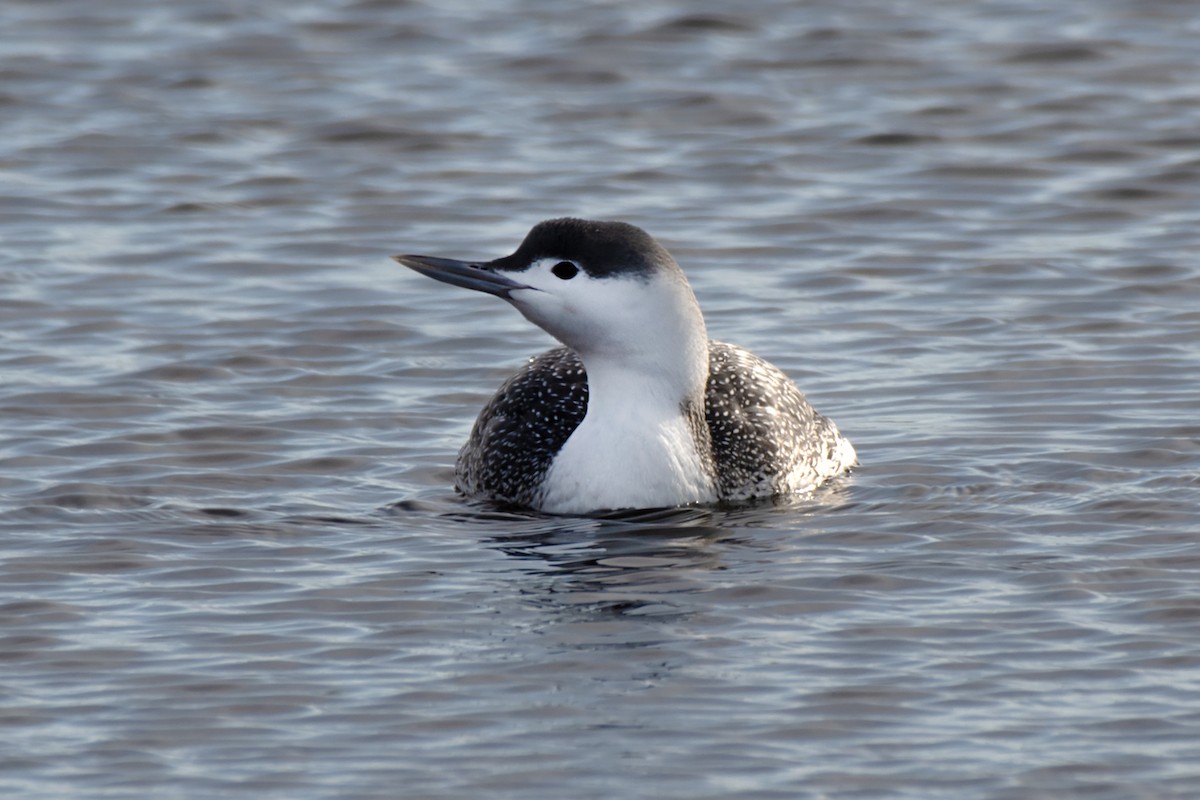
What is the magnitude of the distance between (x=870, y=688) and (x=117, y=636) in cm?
235

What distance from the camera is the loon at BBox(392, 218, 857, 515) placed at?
8.48 metres

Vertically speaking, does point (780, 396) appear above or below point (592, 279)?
below

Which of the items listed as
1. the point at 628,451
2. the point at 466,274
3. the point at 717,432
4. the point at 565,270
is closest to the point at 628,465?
the point at 628,451

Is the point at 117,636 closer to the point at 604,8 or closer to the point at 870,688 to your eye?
the point at 870,688

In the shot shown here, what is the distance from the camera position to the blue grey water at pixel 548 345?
21.7 ft

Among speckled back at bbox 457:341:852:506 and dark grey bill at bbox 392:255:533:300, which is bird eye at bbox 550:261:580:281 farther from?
speckled back at bbox 457:341:852:506

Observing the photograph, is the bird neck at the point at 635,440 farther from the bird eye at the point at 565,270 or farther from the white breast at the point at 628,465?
the bird eye at the point at 565,270

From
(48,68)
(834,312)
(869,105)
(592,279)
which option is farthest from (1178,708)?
(48,68)

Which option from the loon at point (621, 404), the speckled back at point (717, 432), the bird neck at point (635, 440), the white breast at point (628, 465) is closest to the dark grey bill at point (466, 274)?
the loon at point (621, 404)

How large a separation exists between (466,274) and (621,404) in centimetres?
75

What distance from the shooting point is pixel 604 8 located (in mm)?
17266

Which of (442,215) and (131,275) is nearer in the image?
(131,275)

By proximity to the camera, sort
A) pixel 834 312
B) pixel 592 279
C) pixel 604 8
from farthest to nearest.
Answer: pixel 604 8 < pixel 834 312 < pixel 592 279

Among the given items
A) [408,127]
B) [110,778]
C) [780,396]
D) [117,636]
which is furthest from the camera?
[408,127]
